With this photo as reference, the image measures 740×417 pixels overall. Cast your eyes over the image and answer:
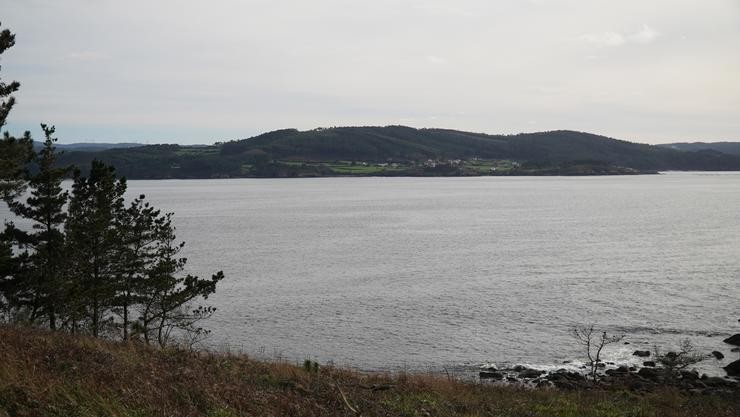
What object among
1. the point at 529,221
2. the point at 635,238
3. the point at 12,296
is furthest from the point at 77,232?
the point at 529,221

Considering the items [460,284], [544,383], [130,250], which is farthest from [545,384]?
[460,284]

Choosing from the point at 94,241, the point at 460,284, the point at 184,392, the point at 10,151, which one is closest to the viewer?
the point at 184,392

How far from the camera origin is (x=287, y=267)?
65188mm

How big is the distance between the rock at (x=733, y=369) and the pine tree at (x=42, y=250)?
36463 millimetres

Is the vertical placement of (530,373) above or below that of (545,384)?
below

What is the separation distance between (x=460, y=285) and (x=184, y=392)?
160 ft

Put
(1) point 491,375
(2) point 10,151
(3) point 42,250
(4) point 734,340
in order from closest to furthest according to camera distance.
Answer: (2) point 10,151, (3) point 42,250, (1) point 491,375, (4) point 734,340

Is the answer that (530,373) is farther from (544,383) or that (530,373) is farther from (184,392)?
(184,392)

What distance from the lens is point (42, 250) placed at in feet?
93.3

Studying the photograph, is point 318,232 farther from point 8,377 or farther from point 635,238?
point 8,377

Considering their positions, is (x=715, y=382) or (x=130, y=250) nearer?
(x=715, y=382)

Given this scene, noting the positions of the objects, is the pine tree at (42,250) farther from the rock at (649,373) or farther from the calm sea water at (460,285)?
the rock at (649,373)

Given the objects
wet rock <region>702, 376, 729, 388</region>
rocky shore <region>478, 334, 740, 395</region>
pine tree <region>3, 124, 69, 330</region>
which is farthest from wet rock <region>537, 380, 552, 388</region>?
pine tree <region>3, 124, 69, 330</region>

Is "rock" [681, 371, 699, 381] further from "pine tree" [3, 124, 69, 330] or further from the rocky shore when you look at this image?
"pine tree" [3, 124, 69, 330]
